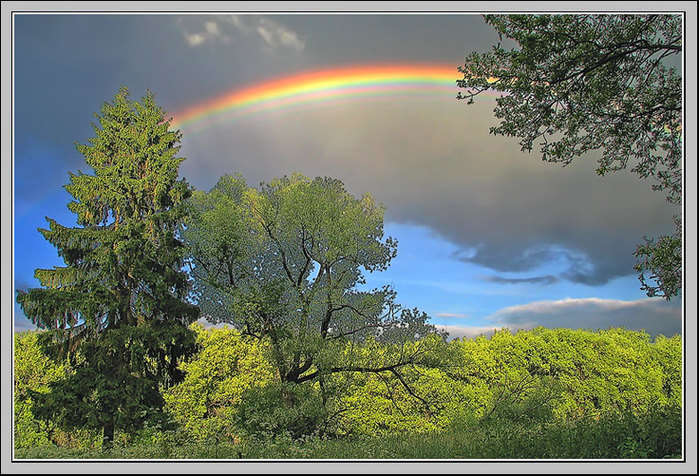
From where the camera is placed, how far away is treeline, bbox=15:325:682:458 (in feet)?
41.0

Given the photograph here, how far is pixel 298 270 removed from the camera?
13953 millimetres

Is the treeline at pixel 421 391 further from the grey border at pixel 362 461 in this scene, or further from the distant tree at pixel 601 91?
the distant tree at pixel 601 91

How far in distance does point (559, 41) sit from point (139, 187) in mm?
10438

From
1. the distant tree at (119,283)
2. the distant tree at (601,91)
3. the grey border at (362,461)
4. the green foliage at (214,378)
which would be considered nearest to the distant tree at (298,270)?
the distant tree at (119,283)

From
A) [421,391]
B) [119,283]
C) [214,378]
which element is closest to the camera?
[119,283]

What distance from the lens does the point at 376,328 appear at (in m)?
13.5

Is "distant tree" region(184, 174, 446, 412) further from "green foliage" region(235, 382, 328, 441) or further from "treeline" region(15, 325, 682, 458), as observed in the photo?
"treeline" region(15, 325, 682, 458)

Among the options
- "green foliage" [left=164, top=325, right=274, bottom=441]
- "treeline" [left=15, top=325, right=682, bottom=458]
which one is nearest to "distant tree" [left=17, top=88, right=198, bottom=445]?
"treeline" [left=15, top=325, right=682, bottom=458]

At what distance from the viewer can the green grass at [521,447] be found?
6.38 meters

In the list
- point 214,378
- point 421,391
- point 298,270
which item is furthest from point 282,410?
point 214,378

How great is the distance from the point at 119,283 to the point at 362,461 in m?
8.99

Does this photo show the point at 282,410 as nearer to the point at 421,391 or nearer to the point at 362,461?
the point at 362,461

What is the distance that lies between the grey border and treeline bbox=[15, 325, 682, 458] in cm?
65

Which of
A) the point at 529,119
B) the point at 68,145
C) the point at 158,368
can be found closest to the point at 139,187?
the point at 68,145
